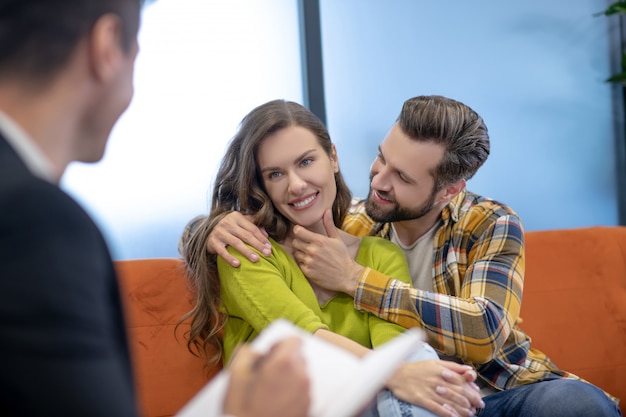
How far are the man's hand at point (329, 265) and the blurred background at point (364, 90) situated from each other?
1.08m

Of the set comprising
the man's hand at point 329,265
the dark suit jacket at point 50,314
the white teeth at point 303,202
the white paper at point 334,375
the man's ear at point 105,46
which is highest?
the man's ear at point 105,46

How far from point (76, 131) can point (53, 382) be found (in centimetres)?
29

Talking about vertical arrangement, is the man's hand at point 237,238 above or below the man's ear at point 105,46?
below

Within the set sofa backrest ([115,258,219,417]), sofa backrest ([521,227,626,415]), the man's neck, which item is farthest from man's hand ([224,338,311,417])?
sofa backrest ([521,227,626,415])

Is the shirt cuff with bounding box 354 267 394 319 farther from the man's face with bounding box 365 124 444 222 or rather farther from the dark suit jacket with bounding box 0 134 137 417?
the dark suit jacket with bounding box 0 134 137 417

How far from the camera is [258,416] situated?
0.74 m

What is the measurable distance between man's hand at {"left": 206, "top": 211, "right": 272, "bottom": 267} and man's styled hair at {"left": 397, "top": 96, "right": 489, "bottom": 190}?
0.52m

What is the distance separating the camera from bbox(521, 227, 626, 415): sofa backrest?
84.7 inches

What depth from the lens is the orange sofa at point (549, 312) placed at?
1894 mm

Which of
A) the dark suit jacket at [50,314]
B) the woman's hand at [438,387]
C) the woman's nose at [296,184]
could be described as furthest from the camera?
the woman's nose at [296,184]

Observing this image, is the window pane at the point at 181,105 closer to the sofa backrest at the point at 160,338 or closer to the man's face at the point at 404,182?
the sofa backrest at the point at 160,338

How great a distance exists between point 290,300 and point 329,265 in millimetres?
148

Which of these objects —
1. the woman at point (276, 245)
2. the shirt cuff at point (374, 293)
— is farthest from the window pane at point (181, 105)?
the shirt cuff at point (374, 293)

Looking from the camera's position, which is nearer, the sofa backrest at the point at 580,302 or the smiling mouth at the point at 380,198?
the smiling mouth at the point at 380,198
